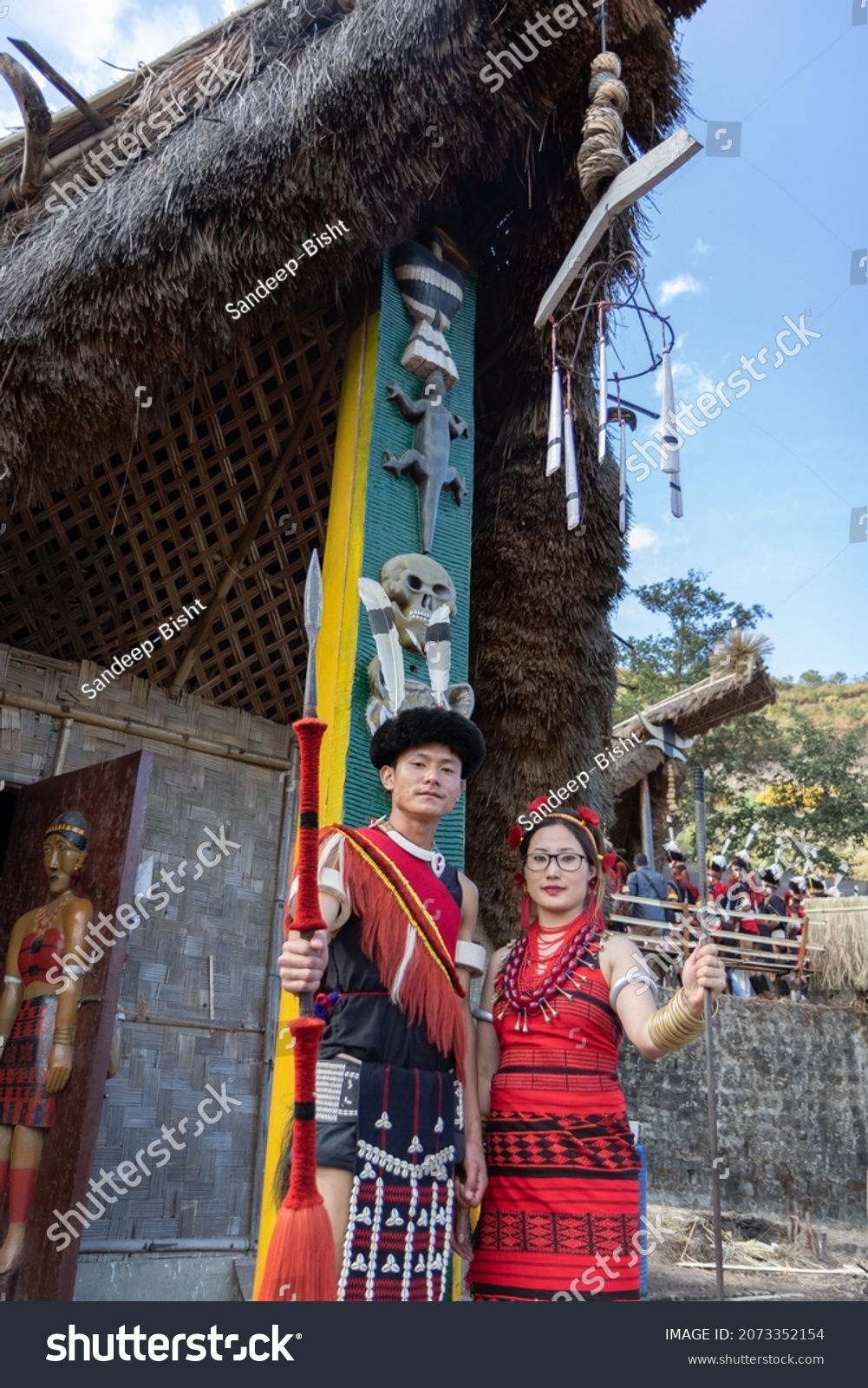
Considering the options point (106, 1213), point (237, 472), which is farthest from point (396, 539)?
point (106, 1213)

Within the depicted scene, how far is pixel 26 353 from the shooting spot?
148 inches

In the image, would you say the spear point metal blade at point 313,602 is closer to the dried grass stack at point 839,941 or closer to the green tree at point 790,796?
the dried grass stack at point 839,941

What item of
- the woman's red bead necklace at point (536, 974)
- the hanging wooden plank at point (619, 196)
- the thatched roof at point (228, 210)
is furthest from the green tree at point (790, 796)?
the woman's red bead necklace at point (536, 974)

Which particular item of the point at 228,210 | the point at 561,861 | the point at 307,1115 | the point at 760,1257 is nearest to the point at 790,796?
the point at 760,1257

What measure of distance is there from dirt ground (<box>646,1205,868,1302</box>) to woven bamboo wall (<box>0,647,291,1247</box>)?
2.84 m

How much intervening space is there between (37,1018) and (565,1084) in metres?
2.59

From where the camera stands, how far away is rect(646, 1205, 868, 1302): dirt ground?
6.68 metres

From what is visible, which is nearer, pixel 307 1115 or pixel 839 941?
pixel 307 1115

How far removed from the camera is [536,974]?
2.56m

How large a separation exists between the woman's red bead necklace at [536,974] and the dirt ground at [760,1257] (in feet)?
14.6

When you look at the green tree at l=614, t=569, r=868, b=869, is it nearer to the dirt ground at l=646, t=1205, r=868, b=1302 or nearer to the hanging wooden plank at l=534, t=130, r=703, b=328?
the dirt ground at l=646, t=1205, r=868, b=1302

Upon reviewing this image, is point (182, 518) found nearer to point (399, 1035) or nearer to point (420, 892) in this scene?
point (420, 892)

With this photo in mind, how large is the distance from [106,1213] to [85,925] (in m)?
1.21

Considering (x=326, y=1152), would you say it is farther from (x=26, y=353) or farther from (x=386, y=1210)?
(x=26, y=353)
